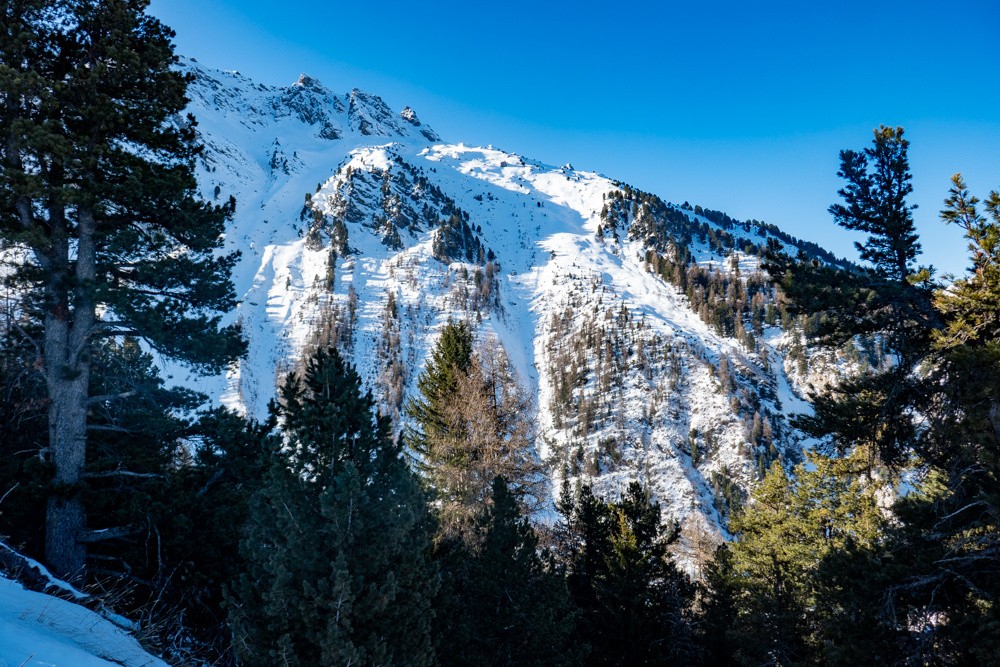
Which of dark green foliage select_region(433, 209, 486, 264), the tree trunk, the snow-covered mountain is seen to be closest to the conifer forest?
the tree trunk

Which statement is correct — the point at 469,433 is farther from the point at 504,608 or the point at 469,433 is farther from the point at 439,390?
the point at 504,608

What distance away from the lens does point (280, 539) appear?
682 cm

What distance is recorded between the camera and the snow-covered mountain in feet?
278

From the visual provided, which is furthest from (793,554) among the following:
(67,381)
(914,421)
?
(67,381)

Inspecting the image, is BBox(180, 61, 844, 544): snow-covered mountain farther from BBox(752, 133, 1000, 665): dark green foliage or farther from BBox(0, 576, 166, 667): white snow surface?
BBox(0, 576, 166, 667): white snow surface

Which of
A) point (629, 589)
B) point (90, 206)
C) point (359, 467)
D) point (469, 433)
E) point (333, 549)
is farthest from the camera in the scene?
point (469, 433)

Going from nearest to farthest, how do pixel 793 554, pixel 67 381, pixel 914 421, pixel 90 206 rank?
pixel 90 206, pixel 67 381, pixel 914 421, pixel 793 554

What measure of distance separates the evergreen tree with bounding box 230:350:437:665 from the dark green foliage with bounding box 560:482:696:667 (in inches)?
399

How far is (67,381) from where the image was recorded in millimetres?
8609

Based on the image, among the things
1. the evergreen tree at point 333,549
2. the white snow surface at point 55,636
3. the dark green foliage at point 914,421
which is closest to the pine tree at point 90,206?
the evergreen tree at point 333,549

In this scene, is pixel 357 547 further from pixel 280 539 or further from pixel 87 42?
pixel 87 42

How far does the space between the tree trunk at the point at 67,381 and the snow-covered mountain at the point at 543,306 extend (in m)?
47.9

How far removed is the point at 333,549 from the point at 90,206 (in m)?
7.40

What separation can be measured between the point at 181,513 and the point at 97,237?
539 cm
